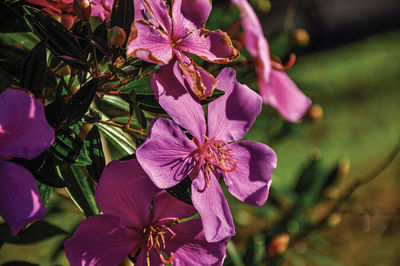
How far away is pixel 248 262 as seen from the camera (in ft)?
4.25

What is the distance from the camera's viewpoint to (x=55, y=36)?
0.64m

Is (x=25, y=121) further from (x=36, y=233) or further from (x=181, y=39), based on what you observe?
(x=36, y=233)

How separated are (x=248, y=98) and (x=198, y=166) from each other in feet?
0.42

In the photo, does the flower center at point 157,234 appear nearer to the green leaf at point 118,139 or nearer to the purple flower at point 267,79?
the green leaf at point 118,139

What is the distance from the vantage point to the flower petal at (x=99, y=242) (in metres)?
0.60

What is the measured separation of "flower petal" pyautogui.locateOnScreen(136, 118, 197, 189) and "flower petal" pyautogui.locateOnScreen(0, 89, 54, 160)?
0.37 feet

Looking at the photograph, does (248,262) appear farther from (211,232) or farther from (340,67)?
(340,67)

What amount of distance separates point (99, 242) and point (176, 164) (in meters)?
0.15

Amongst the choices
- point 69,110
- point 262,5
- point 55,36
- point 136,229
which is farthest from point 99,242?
point 262,5

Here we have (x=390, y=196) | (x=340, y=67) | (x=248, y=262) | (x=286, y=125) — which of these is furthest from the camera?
(x=340, y=67)

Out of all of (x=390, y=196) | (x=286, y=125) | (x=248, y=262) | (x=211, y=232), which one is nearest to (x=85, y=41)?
(x=211, y=232)

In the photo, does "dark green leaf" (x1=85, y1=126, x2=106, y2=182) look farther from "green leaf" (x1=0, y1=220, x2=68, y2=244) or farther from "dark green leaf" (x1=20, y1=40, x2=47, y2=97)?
"green leaf" (x1=0, y1=220, x2=68, y2=244)

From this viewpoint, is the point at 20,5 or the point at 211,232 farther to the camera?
the point at 20,5

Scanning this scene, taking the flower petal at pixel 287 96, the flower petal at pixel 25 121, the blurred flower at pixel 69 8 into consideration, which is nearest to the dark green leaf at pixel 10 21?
the blurred flower at pixel 69 8
